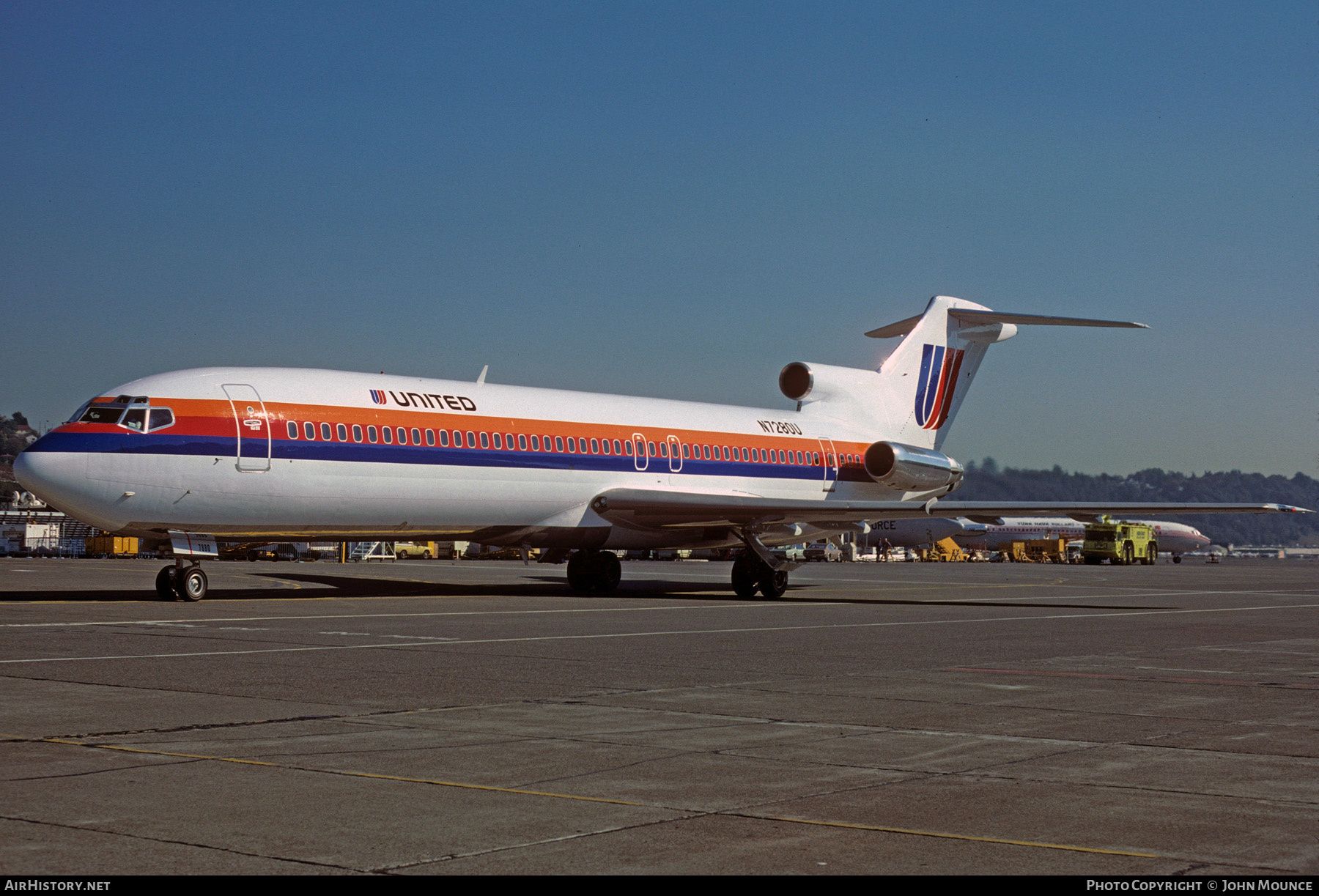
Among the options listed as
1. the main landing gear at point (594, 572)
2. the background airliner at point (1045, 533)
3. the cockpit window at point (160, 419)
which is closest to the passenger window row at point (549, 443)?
the cockpit window at point (160, 419)

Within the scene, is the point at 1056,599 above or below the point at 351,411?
below

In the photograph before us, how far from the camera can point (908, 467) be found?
110 ft

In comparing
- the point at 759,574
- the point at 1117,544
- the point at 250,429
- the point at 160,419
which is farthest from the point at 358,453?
the point at 1117,544

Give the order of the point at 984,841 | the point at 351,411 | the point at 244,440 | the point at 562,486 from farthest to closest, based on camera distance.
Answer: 1. the point at 562,486
2. the point at 351,411
3. the point at 244,440
4. the point at 984,841

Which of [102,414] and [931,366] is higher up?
[931,366]

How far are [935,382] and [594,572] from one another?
12.9m

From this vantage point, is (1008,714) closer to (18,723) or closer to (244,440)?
(18,723)

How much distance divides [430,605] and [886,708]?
1490cm

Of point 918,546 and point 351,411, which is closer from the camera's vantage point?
point 351,411

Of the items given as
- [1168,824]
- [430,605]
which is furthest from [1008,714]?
[430,605]

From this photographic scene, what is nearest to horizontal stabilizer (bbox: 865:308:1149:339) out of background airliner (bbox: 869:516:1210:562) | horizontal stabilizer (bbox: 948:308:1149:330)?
horizontal stabilizer (bbox: 948:308:1149:330)

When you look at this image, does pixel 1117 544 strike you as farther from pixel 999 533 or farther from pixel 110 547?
pixel 110 547

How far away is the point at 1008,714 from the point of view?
393 inches
